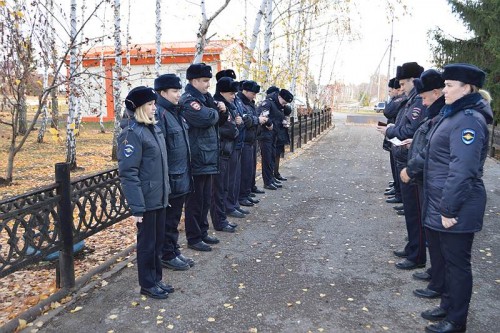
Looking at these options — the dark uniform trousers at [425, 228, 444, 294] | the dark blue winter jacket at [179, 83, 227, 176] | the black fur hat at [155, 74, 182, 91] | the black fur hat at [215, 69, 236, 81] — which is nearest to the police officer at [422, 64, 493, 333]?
the dark uniform trousers at [425, 228, 444, 294]

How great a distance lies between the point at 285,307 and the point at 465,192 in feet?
5.88

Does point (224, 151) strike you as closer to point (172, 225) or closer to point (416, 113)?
point (172, 225)

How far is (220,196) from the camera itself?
6180mm

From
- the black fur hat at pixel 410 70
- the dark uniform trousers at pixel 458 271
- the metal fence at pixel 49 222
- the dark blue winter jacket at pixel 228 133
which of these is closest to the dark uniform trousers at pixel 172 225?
the metal fence at pixel 49 222

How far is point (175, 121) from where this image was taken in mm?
4453

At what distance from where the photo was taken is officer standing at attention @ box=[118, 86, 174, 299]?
374cm

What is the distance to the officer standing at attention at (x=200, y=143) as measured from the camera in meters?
5.09

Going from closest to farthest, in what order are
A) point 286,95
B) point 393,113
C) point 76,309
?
point 76,309 < point 393,113 < point 286,95

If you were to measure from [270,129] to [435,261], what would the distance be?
5084mm

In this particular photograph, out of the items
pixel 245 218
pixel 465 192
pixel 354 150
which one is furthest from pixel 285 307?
pixel 354 150

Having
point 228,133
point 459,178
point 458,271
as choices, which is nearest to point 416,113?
point 459,178

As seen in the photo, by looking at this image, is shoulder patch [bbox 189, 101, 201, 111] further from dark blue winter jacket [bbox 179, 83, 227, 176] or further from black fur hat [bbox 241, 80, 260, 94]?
black fur hat [bbox 241, 80, 260, 94]

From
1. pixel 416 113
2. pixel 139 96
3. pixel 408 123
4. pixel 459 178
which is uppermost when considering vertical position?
pixel 139 96

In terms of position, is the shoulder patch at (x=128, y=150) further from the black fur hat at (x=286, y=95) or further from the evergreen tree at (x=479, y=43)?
the evergreen tree at (x=479, y=43)
